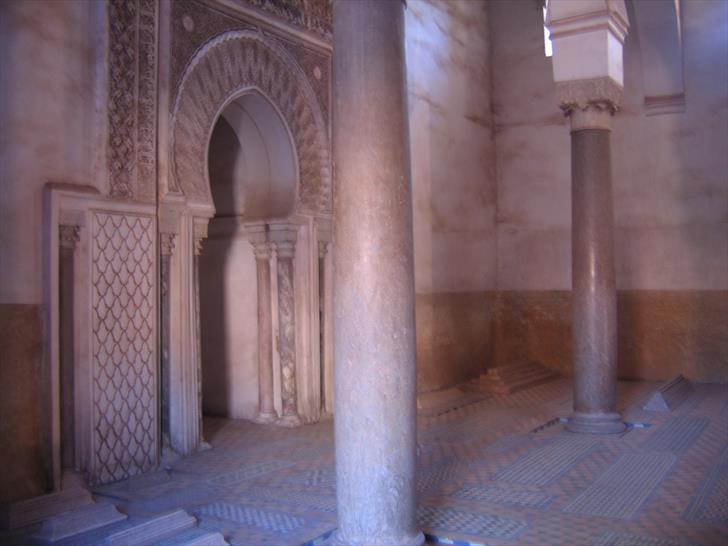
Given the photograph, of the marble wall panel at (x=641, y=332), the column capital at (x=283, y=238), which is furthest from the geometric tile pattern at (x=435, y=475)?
the marble wall panel at (x=641, y=332)

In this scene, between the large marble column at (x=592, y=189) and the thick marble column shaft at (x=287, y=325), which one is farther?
the thick marble column shaft at (x=287, y=325)

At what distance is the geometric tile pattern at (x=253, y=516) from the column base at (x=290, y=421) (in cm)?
246

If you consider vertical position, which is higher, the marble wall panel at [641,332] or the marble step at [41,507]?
the marble wall panel at [641,332]

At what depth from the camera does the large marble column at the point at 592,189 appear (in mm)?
7105

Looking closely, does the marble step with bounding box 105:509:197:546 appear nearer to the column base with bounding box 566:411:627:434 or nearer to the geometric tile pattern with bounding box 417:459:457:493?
the geometric tile pattern with bounding box 417:459:457:493

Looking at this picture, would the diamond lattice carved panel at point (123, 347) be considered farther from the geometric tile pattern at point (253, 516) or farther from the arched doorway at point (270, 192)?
the geometric tile pattern at point (253, 516)

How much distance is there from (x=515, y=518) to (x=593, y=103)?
4.01 m

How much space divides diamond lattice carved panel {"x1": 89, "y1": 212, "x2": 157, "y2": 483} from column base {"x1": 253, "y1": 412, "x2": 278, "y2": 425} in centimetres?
174

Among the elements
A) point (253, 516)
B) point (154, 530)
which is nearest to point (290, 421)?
point (253, 516)

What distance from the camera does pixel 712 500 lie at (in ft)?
16.3

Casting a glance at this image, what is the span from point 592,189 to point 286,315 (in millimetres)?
3096

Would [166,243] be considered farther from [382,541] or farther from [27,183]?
[382,541]

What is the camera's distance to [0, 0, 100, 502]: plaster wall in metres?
5.17

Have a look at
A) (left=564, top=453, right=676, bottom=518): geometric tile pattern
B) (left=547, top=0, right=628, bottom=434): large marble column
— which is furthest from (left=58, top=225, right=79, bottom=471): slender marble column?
(left=547, top=0, right=628, bottom=434): large marble column
